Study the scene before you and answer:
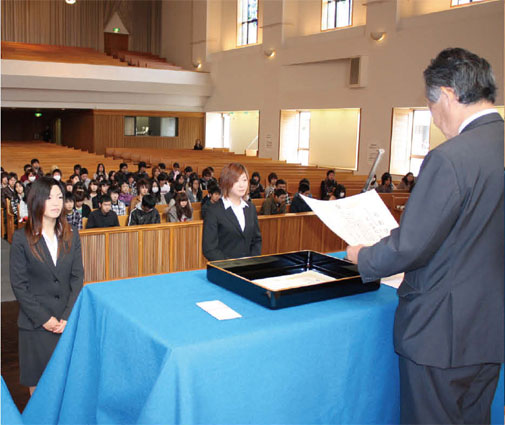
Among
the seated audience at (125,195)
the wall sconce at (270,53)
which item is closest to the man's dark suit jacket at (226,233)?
the seated audience at (125,195)

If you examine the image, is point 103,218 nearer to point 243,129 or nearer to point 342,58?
point 342,58

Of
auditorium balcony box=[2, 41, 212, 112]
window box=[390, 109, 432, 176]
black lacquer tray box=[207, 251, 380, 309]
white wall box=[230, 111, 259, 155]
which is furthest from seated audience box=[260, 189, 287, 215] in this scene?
white wall box=[230, 111, 259, 155]

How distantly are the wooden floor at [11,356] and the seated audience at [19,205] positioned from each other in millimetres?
2480

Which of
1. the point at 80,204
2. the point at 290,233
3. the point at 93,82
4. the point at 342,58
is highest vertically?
the point at 342,58

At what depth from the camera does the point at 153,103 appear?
66.7 feet

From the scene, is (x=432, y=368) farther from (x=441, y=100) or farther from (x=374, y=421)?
(x=441, y=100)

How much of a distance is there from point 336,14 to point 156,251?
1200cm

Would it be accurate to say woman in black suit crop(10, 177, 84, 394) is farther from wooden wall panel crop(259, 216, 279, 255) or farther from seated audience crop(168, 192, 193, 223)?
seated audience crop(168, 192, 193, 223)

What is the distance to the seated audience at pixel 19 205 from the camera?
780 centimetres

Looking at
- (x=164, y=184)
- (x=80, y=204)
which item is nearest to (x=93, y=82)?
(x=164, y=184)

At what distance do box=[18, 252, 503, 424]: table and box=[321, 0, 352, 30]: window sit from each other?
14759 mm

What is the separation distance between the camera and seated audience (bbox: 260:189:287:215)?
766 cm

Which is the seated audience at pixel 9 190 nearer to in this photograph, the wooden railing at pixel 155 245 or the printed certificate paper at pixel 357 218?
the wooden railing at pixel 155 245

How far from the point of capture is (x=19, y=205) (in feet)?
26.8
